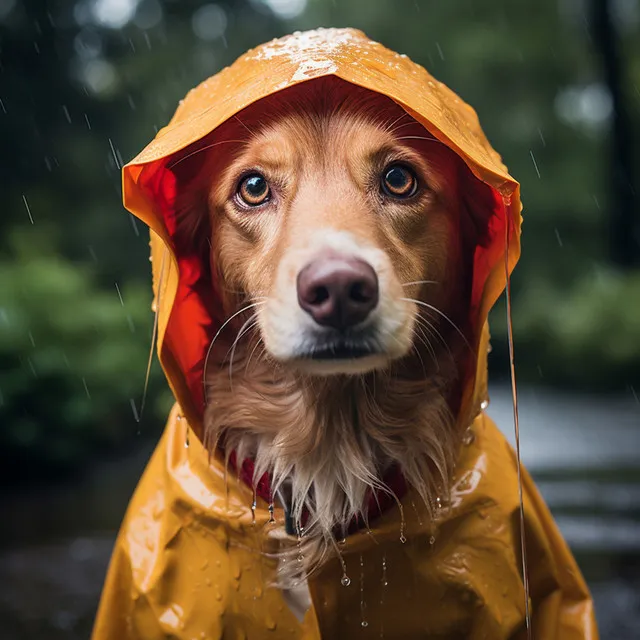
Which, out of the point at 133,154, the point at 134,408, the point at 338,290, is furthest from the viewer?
the point at 133,154

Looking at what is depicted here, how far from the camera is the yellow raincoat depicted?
1859mm

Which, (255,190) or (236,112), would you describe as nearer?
(236,112)

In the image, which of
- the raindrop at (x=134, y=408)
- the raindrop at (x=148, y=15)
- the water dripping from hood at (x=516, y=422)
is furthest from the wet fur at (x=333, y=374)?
the raindrop at (x=148, y=15)

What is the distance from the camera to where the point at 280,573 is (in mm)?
1880

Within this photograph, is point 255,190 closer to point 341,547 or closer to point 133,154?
point 341,547

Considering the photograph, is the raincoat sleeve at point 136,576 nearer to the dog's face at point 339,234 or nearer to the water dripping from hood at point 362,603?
the water dripping from hood at point 362,603

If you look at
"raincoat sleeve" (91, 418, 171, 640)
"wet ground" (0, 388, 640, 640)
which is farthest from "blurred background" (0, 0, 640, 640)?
"raincoat sleeve" (91, 418, 171, 640)

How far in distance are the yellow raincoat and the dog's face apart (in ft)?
0.41

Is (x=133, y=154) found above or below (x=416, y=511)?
above

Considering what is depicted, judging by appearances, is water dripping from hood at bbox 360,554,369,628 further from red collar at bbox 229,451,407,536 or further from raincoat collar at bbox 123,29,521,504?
raincoat collar at bbox 123,29,521,504

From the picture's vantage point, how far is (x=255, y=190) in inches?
72.8

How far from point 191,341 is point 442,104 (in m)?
0.90

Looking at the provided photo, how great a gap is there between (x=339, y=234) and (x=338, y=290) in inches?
5.4

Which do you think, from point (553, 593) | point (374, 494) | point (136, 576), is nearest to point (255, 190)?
point (374, 494)
